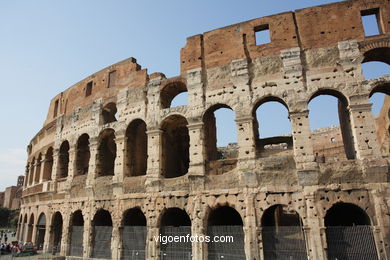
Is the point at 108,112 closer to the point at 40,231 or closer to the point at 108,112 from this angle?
the point at 108,112

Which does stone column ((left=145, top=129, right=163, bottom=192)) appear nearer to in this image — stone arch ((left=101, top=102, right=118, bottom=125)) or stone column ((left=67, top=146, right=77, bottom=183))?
stone arch ((left=101, top=102, right=118, bottom=125))

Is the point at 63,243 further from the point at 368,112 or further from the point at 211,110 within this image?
the point at 368,112

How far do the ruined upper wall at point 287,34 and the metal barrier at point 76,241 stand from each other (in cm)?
885

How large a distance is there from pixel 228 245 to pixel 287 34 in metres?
8.14

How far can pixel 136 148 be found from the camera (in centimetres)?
1362

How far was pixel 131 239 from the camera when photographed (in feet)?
38.5

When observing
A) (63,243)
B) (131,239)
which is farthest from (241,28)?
(63,243)

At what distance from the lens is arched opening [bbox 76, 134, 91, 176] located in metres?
15.4

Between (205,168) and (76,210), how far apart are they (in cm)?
729

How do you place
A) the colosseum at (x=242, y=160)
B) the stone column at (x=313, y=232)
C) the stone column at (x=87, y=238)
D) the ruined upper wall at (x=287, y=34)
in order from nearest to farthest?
the stone column at (x=313, y=232) → the colosseum at (x=242, y=160) → the ruined upper wall at (x=287, y=34) → the stone column at (x=87, y=238)

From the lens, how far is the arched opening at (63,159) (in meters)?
16.4

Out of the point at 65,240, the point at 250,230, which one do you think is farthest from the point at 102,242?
the point at 250,230

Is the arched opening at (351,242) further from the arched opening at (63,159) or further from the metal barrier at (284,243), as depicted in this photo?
the arched opening at (63,159)

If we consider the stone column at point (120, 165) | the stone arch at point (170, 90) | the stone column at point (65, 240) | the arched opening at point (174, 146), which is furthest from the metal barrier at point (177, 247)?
the stone column at point (65, 240)
